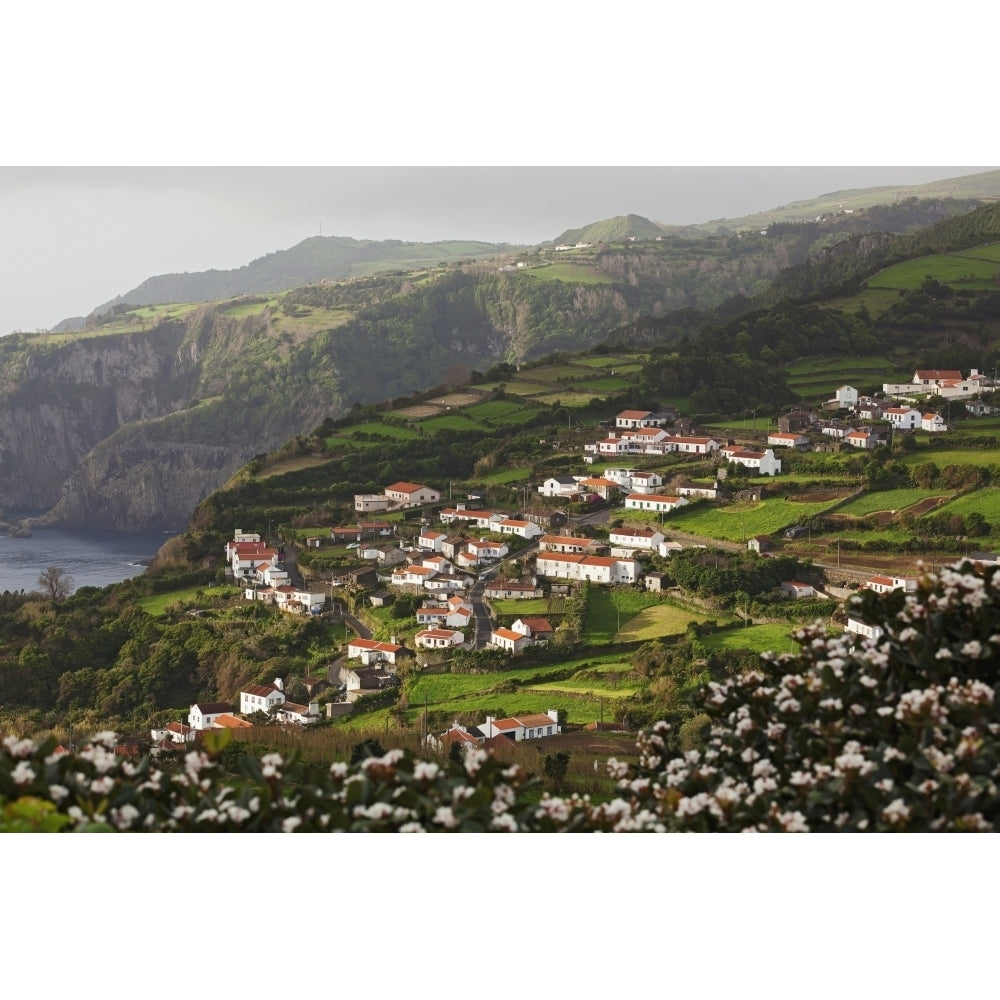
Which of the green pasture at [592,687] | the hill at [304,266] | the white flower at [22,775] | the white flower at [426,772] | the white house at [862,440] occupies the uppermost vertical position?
the hill at [304,266]

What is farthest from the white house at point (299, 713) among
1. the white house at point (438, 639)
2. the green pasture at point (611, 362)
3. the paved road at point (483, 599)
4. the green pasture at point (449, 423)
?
the green pasture at point (611, 362)

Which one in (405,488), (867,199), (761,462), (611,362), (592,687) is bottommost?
(592,687)

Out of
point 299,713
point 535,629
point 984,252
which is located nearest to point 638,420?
point 535,629

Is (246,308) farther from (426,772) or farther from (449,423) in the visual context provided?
(426,772)

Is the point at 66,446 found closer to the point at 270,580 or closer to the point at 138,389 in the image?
the point at 138,389

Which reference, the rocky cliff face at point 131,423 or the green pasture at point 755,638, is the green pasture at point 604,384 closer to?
the green pasture at point 755,638

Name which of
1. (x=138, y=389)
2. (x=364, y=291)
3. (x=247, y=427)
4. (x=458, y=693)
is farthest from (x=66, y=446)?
(x=458, y=693)

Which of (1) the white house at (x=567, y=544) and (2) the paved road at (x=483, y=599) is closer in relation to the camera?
(2) the paved road at (x=483, y=599)
